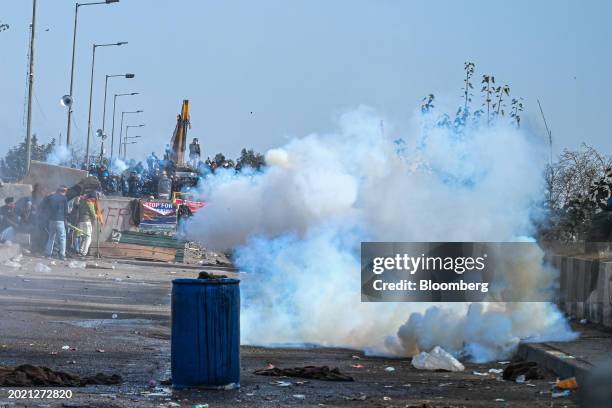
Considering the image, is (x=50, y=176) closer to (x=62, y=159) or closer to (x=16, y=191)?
(x=16, y=191)

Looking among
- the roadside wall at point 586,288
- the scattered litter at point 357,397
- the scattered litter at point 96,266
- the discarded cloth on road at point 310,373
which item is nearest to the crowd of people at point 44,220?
the scattered litter at point 96,266

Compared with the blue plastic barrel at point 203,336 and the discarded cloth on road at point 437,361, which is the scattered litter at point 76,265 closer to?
the discarded cloth on road at point 437,361

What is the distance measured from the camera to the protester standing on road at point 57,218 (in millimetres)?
27109

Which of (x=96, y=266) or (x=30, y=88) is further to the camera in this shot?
(x=30, y=88)

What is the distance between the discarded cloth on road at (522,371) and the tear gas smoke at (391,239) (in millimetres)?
1178

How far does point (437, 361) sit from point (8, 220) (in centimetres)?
1931

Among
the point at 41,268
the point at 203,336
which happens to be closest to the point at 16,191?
the point at 41,268

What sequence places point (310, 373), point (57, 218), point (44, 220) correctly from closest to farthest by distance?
point (310, 373), point (57, 218), point (44, 220)

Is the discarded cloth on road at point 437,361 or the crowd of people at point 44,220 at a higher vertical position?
→ the crowd of people at point 44,220

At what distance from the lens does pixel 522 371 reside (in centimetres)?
1019

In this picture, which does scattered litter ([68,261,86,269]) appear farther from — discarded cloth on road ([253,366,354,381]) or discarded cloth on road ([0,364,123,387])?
discarded cloth on road ([0,364,123,387])

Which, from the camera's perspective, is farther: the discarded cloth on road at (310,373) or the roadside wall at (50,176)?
the roadside wall at (50,176)

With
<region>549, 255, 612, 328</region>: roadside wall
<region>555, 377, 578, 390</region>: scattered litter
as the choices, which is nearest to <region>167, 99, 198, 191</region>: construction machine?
<region>549, 255, 612, 328</region>: roadside wall

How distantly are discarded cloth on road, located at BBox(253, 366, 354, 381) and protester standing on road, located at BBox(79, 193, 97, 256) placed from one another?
20477 millimetres
